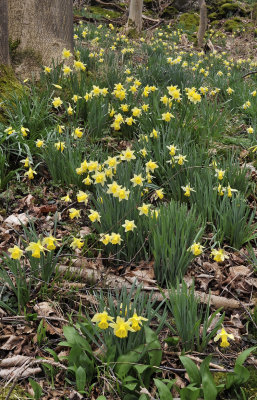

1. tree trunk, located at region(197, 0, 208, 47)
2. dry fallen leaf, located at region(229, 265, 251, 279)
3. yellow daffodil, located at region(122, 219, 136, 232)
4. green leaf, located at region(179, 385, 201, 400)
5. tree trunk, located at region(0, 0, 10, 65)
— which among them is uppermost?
tree trunk, located at region(197, 0, 208, 47)

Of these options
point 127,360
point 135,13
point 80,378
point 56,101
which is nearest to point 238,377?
point 127,360

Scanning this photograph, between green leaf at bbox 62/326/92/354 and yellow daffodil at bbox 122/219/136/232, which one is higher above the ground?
yellow daffodil at bbox 122/219/136/232

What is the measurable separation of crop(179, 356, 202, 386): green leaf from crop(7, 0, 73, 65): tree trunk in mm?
3516

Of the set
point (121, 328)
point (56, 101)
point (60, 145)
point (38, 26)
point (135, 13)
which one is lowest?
point (121, 328)

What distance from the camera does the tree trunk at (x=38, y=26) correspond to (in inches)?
160

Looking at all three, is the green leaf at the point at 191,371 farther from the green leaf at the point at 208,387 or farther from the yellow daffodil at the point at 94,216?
the yellow daffodil at the point at 94,216

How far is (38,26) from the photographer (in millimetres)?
4125

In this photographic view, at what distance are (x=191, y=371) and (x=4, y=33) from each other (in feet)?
11.2

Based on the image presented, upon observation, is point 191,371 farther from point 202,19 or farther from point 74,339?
point 202,19

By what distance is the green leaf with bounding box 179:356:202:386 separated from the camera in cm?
148

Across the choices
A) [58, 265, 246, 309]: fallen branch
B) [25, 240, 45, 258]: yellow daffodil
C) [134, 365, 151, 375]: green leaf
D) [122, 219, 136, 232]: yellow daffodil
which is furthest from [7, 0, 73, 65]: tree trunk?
[134, 365, 151, 375]: green leaf

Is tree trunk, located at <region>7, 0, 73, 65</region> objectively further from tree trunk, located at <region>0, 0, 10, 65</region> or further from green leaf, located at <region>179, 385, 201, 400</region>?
green leaf, located at <region>179, 385, 201, 400</region>

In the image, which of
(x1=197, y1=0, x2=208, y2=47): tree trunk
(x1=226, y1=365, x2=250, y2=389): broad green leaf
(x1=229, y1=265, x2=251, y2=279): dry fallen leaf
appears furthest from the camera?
(x1=197, y1=0, x2=208, y2=47): tree trunk

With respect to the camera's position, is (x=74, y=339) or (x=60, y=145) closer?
(x=74, y=339)
